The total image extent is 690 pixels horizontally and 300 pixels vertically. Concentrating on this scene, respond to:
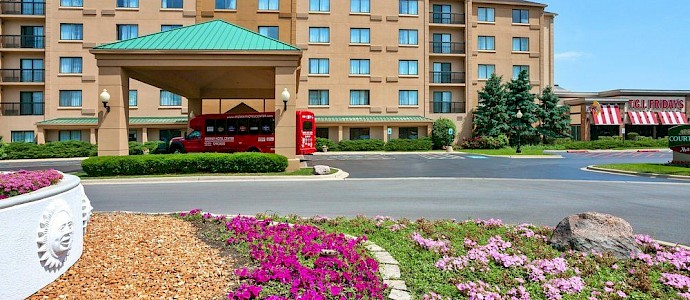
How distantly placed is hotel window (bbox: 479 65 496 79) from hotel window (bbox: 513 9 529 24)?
5683 millimetres

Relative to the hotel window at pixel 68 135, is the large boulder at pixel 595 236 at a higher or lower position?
lower

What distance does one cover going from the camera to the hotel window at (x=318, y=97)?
41781 mm

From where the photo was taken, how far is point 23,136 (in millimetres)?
38906

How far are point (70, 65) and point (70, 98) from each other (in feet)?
10.0

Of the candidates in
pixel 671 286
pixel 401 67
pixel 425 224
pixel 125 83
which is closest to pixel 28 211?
pixel 425 224

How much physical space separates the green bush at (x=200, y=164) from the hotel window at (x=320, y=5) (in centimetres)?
2695

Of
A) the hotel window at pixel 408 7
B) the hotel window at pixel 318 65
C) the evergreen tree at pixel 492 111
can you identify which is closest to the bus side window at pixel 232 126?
the hotel window at pixel 318 65

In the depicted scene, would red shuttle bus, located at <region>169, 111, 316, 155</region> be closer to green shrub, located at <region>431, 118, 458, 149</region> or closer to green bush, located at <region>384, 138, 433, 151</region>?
green bush, located at <region>384, 138, 433, 151</region>

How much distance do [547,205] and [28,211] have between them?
1078 cm

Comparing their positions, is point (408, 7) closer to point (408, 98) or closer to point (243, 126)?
point (408, 98)

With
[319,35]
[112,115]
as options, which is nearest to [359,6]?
[319,35]

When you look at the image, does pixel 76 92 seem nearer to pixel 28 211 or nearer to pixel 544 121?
pixel 28 211

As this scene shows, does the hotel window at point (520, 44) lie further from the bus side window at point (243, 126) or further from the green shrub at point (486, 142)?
the bus side window at point (243, 126)

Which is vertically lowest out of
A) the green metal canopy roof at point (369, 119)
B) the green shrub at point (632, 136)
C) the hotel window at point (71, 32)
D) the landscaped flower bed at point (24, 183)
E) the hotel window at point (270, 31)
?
the landscaped flower bed at point (24, 183)
